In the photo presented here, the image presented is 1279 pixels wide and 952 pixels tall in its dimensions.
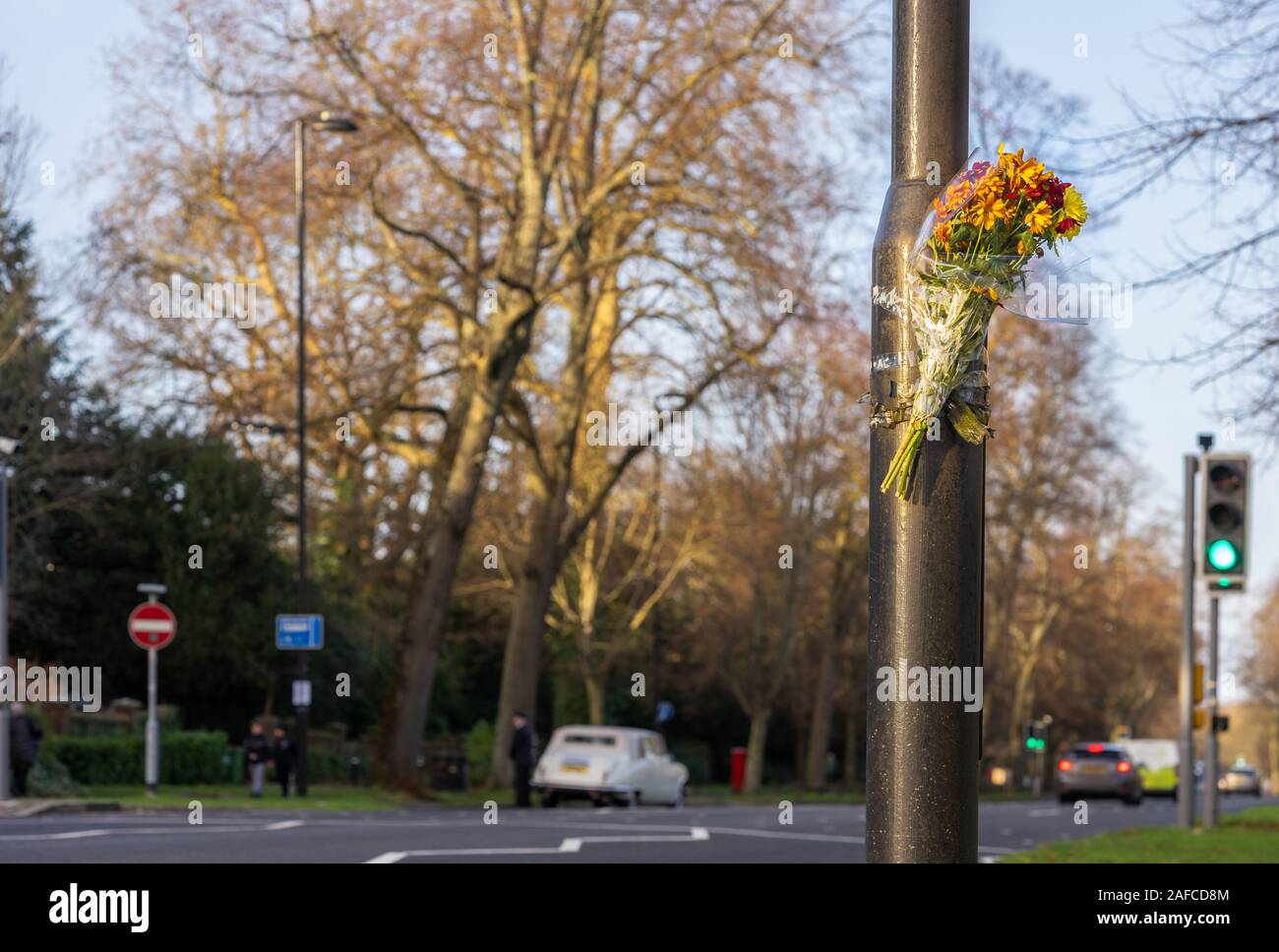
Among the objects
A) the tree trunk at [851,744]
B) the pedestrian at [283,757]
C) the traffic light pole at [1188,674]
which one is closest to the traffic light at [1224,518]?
the traffic light pole at [1188,674]

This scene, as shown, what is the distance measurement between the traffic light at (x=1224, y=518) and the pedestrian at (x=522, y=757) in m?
15.7

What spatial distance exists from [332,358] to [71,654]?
14743 millimetres

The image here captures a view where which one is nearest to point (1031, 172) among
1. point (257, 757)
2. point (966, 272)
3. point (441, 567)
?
point (966, 272)

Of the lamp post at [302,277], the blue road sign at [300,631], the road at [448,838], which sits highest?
the lamp post at [302,277]

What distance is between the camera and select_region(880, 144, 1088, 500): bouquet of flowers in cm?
495

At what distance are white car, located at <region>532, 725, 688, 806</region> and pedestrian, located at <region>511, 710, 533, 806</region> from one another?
1079 millimetres

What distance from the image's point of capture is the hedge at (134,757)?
33656mm

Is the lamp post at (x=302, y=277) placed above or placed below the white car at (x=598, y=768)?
above

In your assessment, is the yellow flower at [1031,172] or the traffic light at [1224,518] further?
the traffic light at [1224,518]

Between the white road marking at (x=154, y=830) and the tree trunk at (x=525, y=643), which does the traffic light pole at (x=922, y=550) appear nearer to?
the white road marking at (x=154, y=830)

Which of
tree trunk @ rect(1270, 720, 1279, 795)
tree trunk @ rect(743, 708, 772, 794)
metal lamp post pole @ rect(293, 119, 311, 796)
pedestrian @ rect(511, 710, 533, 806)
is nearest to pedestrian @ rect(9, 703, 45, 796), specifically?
metal lamp post pole @ rect(293, 119, 311, 796)

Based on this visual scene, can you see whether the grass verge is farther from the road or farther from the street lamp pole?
the street lamp pole

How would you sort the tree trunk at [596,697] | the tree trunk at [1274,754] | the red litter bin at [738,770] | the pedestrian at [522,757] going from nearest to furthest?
the pedestrian at [522,757] < the tree trunk at [596,697] < the red litter bin at [738,770] < the tree trunk at [1274,754]

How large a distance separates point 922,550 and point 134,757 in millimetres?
31855
